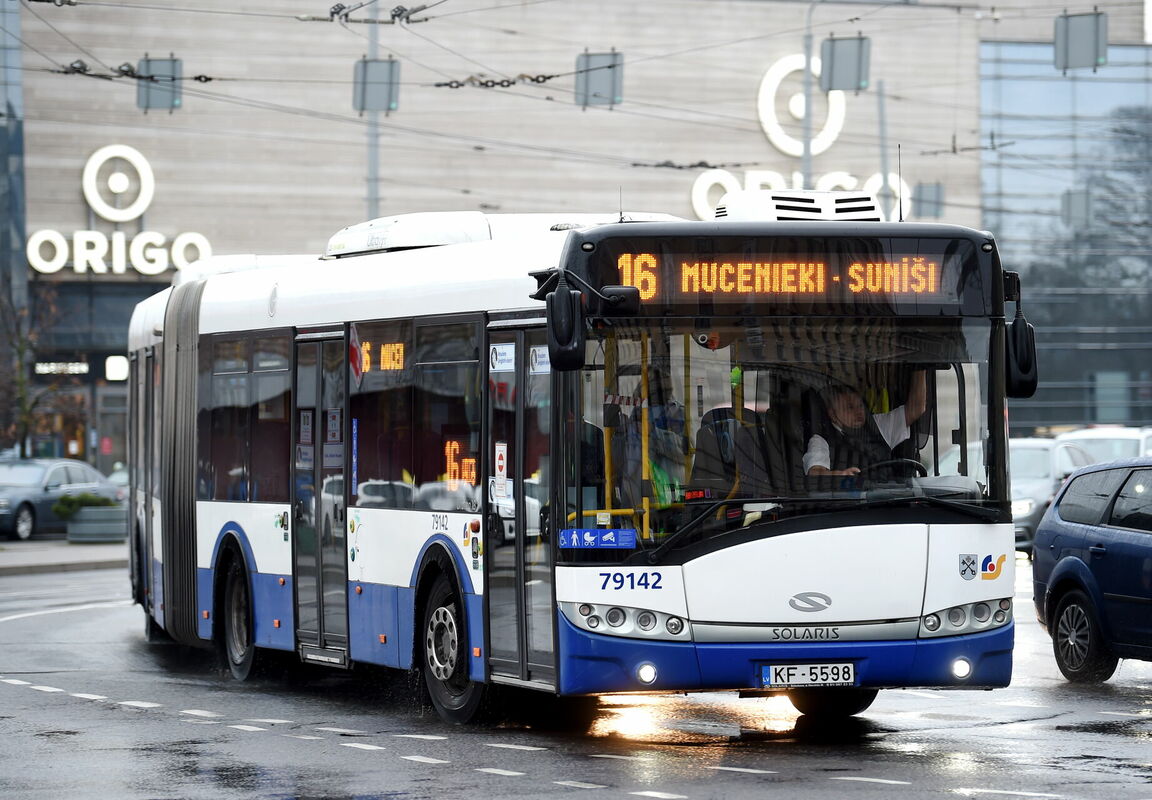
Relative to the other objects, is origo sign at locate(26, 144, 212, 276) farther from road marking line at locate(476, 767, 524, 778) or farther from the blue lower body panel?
road marking line at locate(476, 767, 524, 778)

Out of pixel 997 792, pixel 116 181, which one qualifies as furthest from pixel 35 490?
pixel 997 792

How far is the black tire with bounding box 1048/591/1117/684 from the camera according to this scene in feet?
45.5

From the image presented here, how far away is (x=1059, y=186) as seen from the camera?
6538 cm

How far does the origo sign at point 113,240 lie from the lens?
5303cm

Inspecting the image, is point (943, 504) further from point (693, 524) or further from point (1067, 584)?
point (1067, 584)

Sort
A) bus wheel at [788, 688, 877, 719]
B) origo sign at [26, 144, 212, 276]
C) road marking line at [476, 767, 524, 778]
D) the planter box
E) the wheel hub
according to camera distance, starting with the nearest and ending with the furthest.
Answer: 1. road marking line at [476, 767, 524, 778]
2. the wheel hub
3. bus wheel at [788, 688, 877, 719]
4. the planter box
5. origo sign at [26, 144, 212, 276]

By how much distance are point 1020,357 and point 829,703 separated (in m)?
2.42

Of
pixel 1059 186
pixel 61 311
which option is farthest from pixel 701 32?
pixel 61 311

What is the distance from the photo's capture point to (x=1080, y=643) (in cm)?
1409

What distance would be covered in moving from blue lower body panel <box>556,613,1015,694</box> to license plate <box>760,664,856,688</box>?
3 centimetres

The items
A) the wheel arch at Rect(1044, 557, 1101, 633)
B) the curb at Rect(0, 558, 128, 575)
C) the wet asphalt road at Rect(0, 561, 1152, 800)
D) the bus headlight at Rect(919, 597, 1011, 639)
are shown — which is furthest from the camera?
the curb at Rect(0, 558, 128, 575)

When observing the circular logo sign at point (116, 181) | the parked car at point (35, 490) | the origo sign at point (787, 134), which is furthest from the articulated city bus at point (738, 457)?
the origo sign at point (787, 134)

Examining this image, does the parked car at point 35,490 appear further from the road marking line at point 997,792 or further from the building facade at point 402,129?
the road marking line at point 997,792

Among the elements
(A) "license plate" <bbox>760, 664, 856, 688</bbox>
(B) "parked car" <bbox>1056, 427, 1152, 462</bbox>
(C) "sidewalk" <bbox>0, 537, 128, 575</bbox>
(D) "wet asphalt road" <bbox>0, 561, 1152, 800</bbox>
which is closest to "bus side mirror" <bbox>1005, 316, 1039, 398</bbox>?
(A) "license plate" <bbox>760, 664, 856, 688</bbox>
